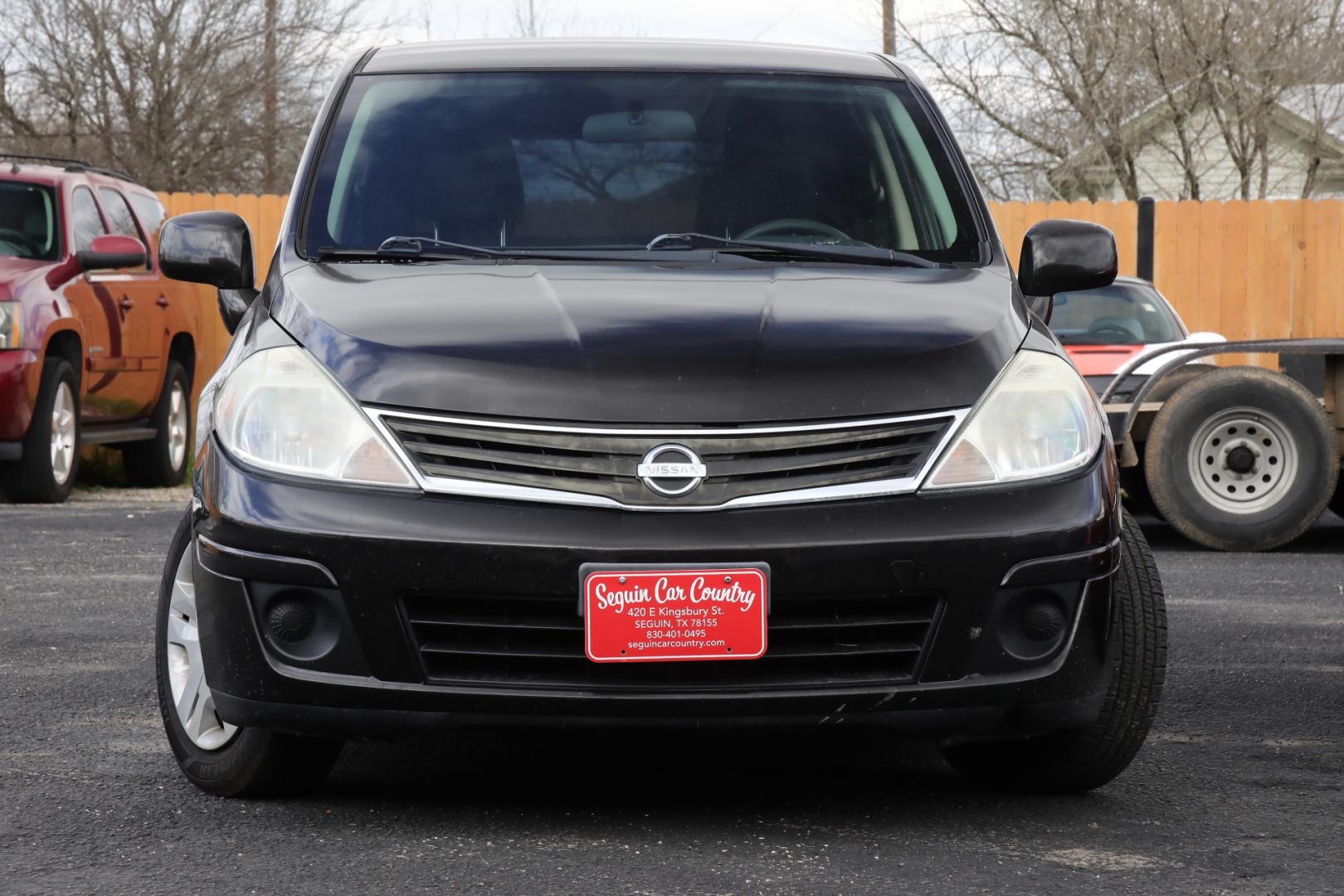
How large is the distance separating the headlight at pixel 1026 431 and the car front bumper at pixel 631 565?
0.04m

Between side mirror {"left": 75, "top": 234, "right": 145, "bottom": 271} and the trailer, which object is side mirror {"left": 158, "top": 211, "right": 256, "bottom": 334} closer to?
the trailer

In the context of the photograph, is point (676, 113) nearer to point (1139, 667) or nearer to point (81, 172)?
point (1139, 667)

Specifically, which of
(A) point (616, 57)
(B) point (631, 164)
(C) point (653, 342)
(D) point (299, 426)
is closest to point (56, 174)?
(A) point (616, 57)

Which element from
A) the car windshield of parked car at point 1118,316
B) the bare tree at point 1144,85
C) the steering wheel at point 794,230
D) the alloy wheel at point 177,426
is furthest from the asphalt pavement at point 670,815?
the bare tree at point 1144,85

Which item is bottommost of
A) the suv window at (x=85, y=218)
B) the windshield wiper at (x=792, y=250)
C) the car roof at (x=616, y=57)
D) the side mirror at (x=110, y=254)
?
the side mirror at (x=110, y=254)

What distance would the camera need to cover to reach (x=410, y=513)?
3.35 meters

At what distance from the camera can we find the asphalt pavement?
3.28 metres

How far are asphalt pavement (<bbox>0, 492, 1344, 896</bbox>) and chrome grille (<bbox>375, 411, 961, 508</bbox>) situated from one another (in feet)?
1.48

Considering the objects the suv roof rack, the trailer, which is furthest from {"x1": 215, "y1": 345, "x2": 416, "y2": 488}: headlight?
the suv roof rack

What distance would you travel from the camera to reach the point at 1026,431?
355 cm

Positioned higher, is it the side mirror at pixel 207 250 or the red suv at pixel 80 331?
the side mirror at pixel 207 250

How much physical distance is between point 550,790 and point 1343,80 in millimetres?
22900

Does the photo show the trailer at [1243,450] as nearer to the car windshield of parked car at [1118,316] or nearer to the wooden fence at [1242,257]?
the car windshield of parked car at [1118,316]

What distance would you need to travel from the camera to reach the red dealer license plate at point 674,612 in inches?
130
